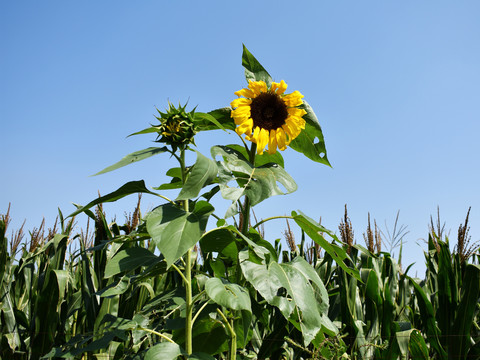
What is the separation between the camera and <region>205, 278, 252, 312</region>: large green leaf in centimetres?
123

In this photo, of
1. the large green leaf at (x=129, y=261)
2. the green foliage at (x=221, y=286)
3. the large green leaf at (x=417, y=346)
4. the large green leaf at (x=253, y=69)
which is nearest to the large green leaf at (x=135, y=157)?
the green foliage at (x=221, y=286)

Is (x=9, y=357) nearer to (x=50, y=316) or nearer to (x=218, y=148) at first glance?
(x=50, y=316)

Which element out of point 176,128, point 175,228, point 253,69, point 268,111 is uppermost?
point 253,69

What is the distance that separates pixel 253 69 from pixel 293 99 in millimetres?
218

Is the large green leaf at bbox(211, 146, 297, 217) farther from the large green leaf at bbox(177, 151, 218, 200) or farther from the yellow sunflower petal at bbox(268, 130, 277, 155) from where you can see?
the yellow sunflower petal at bbox(268, 130, 277, 155)

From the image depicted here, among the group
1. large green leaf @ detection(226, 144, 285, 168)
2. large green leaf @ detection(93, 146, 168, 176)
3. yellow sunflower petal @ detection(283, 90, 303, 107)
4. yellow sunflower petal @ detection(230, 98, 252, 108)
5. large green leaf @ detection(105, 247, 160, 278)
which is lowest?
large green leaf @ detection(105, 247, 160, 278)

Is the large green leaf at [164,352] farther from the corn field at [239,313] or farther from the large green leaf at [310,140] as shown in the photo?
the large green leaf at [310,140]

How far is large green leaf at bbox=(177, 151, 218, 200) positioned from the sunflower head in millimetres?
196

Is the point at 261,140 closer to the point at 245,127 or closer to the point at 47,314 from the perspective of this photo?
the point at 245,127

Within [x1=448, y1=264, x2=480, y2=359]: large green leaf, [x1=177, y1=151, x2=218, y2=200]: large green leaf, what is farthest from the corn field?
[x1=177, y1=151, x2=218, y2=200]: large green leaf

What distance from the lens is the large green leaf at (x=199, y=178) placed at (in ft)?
4.30

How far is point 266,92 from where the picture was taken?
1766 mm

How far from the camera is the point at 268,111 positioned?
5.80 feet

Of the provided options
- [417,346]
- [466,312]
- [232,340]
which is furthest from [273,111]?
[466,312]
